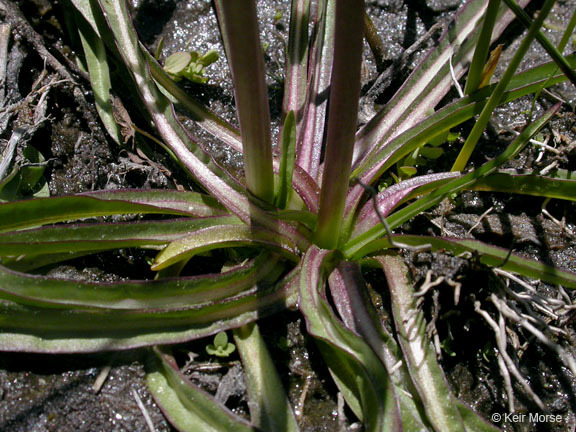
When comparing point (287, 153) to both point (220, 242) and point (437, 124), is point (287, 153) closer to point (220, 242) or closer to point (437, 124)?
point (220, 242)

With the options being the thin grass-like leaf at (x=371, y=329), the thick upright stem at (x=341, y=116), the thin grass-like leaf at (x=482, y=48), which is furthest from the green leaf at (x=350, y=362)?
the thin grass-like leaf at (x=482, y=48)

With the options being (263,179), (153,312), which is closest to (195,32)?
(263,179)

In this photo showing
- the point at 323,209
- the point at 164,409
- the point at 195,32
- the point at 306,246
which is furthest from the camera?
the point at 195,32

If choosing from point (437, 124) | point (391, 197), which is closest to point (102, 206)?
point (391, 197)

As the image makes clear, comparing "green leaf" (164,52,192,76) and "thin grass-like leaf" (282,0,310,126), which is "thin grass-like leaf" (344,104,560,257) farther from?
"green leaf" (164,52,192,76)

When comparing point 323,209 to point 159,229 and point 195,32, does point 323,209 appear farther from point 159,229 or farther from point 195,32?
point 195,32

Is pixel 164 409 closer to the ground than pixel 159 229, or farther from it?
closer to the ground

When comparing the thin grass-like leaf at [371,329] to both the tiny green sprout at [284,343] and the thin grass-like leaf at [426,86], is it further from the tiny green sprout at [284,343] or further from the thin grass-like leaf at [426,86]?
the thin grass-like leaf at [426,86]
